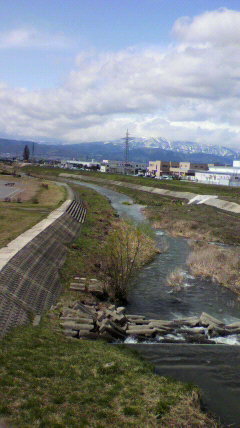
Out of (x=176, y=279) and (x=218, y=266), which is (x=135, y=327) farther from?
(x=218, y=266)

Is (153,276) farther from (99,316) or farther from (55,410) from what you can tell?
(55,410)

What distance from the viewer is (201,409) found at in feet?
50.6

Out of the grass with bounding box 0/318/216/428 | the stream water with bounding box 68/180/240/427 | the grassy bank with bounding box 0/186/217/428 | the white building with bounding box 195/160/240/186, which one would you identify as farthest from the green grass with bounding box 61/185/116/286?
the white building with bounding box 195/160/240/186

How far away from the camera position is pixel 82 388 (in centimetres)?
1530

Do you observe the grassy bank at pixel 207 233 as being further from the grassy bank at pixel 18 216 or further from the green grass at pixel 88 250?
the grassy bank at pixel 18 216

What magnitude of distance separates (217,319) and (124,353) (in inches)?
352

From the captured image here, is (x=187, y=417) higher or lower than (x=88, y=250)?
lower

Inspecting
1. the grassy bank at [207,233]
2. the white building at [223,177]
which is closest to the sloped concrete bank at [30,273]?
the grassy bank at [207,233]

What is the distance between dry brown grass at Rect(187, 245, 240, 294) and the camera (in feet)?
111

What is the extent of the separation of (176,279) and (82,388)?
65.7ft

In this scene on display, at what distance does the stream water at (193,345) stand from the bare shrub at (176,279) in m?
0.47

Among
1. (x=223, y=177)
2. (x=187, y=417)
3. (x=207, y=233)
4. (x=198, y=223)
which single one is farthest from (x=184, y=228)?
(x=223, y=177)

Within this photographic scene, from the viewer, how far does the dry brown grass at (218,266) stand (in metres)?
34.0

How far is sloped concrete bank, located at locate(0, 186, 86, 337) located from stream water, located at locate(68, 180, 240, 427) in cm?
635
